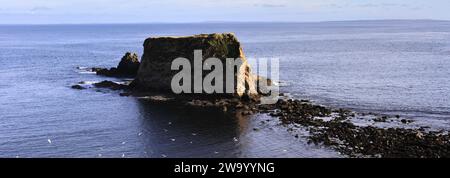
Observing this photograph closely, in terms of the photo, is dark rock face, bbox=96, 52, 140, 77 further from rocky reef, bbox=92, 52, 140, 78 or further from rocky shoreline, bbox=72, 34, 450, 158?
rocky shoreline, bbox=72, 34, 450, 158

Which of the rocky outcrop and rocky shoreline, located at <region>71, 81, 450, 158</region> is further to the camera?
the rocky outcrop

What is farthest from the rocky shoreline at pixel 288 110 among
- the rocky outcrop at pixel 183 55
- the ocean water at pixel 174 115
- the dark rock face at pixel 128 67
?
the ocean water at pixel 174 115

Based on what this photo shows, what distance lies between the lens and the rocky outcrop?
72.1 m

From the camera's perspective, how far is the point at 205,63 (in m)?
71.9

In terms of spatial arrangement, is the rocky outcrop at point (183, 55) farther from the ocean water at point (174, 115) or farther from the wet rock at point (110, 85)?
the ocean water at point (174, 115)

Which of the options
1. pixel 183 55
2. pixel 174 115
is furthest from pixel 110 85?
pixel 174 115

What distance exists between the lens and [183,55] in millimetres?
73375

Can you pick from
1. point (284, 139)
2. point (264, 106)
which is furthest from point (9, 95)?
point (284, 139)

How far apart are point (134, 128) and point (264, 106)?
59.6 feet

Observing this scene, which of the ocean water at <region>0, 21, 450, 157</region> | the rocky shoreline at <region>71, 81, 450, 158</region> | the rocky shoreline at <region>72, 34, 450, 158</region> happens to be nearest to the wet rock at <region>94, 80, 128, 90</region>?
the rocky shoreline at <region>72, 34, 450, 158</region>

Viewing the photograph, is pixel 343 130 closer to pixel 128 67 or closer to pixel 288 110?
pixel 288 110

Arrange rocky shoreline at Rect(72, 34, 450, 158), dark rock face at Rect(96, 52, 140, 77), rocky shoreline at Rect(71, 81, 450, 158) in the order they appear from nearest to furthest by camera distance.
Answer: rocky shoreline at Rect(71, 81, 450, 158), rocky shoreline at Rect(72, 34, 450, 158), dark rock face at Rect(96, 52, 140, 77)
